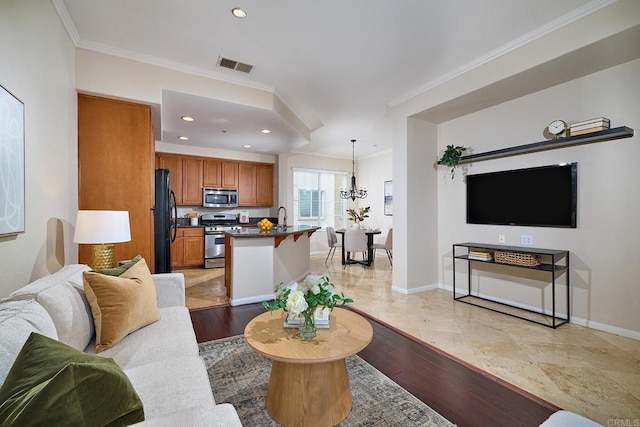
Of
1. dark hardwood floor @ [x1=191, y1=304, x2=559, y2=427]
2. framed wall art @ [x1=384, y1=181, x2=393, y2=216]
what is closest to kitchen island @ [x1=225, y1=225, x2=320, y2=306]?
dark hardwood floor @ [x1=191, y1=304, x2=559, y2=427]

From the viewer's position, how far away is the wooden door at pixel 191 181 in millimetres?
6051

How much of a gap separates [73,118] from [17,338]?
2660mm

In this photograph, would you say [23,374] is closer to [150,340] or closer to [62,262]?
[150,340]

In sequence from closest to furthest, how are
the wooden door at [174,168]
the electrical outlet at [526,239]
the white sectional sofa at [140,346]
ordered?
1. the white sectional sofa at [140,346]
2. the electrical outlet at [526,239]
3. the wooden door at [174,168]

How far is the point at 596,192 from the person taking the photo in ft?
9.35

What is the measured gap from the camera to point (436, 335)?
2.72 m

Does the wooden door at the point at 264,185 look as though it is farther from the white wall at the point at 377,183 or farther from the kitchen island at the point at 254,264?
the kitchen island at the point at 254,264

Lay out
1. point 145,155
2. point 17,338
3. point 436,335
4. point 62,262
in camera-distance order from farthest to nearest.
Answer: point 145,155
point 436,335
point 62,262
point 17,338

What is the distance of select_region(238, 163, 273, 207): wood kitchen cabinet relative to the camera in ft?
22.0

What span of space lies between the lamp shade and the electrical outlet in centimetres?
418

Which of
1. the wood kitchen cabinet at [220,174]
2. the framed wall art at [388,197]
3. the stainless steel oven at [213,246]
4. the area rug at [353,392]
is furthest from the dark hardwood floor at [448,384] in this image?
the framed wall art at [388,197]

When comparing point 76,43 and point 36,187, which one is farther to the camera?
point 76,43

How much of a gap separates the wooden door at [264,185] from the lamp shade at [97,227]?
4.68 metres

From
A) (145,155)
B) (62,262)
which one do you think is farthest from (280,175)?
(62,262)
